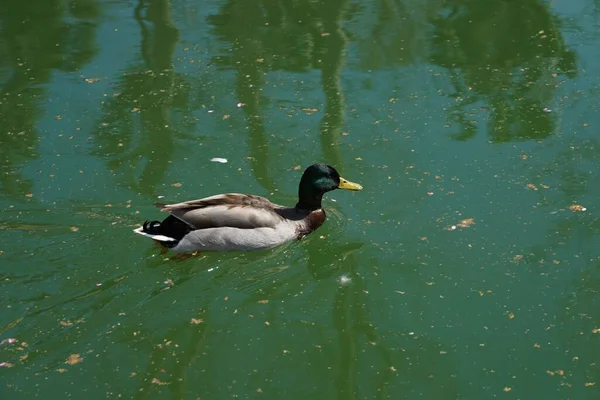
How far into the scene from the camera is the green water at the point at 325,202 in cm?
540

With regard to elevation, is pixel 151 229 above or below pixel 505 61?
below

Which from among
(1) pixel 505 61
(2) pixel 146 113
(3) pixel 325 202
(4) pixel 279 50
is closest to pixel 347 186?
(3) pixel 325 202

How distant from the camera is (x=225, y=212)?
6688 millimetres

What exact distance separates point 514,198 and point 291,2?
4.66 meters

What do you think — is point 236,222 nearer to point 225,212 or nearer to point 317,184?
point 225,212

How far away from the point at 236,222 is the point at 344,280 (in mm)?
909

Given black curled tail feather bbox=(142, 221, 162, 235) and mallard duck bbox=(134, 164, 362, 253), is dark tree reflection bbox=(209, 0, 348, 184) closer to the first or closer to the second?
mallard duck bbox=(134, 164, 362, 253)

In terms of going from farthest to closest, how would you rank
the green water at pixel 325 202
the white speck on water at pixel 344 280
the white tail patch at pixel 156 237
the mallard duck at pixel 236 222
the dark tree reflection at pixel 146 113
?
the dark tree reflection at pixel 146 113
the mallard duck at pixel 236 222
the white tail patch at pixel 156 237
the white speck on water at pixel 344 280
the green water at pixel 325 202

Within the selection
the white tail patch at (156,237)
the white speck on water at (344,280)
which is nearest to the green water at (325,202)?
the white speck on water at (344,280)

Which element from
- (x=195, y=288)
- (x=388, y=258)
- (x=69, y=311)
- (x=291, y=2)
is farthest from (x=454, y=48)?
(x=69, y=311)

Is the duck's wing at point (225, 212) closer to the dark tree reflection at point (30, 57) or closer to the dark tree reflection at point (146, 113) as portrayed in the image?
the dark tree reflection at point (146, 113)

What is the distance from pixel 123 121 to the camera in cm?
841

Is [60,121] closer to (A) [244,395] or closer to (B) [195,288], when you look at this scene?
(B) [195,288]

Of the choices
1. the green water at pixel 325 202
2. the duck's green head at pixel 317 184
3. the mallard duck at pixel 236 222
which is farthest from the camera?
the duck's green head at pixel 317 184
